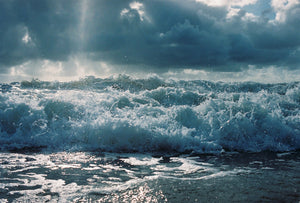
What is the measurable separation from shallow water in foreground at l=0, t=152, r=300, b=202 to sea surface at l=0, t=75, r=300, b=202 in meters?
0.02

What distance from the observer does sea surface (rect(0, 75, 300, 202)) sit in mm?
3855

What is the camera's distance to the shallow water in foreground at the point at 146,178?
366 cm

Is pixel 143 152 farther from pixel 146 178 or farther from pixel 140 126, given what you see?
pixel 146 178

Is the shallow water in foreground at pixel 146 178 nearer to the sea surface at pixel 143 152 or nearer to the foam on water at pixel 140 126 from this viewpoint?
the sea surface at pixel 143 152

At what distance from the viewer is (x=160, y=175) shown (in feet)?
15.3

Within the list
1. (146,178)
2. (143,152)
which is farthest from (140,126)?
(146,178)

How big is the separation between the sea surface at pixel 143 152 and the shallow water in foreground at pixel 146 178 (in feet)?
0.05

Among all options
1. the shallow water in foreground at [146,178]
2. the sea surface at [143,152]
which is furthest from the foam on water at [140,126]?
the shallow water in foreground at [146,178]

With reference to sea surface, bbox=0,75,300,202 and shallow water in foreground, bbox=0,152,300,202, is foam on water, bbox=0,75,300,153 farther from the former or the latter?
shallow water in foreground, bbox=0,152,300,202

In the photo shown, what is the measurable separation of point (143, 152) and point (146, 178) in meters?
2.18

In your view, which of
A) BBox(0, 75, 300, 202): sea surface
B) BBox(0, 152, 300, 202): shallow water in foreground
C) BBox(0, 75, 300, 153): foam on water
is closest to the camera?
BBox(0, 152, 300, 202): shallow water in foreground

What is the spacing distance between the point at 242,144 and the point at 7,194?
19.9 ft

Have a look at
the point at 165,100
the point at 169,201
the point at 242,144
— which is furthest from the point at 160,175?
the point at 165,100

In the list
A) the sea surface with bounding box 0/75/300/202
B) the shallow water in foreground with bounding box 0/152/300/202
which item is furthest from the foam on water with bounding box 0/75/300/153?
the shallow water in foreground with bounding box 0/152/300/202
